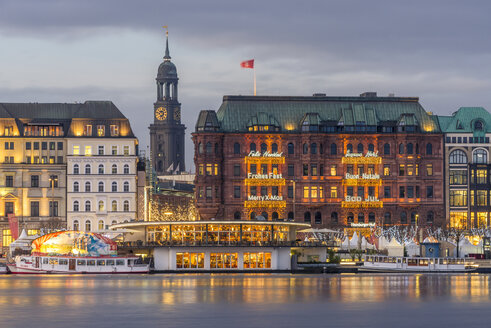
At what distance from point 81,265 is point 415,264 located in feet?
135

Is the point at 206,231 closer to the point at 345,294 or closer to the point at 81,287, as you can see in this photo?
the point at 81,287

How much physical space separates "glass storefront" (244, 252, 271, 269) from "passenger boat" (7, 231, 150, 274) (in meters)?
13.0

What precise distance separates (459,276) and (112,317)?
64.2m

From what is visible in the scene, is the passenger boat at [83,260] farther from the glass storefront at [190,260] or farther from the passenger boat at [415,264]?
the passenger boat at [415,264]

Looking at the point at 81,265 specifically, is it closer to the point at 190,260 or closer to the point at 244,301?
the point at 190,260

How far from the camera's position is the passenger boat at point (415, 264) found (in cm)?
16450

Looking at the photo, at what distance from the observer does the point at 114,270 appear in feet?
532

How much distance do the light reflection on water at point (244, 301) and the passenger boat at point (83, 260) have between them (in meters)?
12.7

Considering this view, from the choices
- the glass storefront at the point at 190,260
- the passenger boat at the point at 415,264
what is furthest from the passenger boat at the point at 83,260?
the passenger boat at the point at 415,264

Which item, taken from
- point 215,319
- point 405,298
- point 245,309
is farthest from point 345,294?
point 215,319

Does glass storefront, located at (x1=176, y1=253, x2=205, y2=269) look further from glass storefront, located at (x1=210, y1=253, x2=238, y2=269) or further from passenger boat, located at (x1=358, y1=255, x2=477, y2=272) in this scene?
passenger boat, located at (x1=358, y1=255, x2=477, y2=272)

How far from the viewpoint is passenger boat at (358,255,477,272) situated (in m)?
164

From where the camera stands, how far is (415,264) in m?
167

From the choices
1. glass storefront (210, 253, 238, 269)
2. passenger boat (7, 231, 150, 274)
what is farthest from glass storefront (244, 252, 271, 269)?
passenger boat (7, 231, 150, 274)
